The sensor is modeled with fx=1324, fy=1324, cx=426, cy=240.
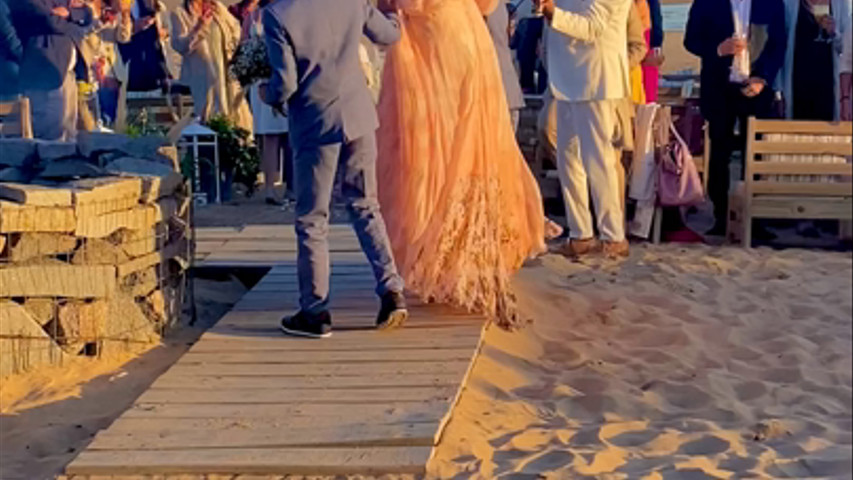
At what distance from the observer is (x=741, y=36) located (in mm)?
8688

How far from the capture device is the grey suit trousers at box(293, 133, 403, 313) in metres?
5.39

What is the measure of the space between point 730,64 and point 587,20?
6.31 ft

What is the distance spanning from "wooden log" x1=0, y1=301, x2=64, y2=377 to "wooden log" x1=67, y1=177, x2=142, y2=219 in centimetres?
46

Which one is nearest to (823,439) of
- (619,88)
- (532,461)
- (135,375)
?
(532,461)

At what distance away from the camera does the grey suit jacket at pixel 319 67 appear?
16.9ft

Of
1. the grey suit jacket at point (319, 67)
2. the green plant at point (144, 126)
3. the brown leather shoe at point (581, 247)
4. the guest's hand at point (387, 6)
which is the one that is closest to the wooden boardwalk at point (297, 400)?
the grey suit jacket at point (319, 67)

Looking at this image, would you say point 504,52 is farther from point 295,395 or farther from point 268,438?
point 268,438

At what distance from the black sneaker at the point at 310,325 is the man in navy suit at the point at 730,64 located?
4.21m

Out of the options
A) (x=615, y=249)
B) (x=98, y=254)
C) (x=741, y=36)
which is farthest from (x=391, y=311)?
(x=741, y=36)

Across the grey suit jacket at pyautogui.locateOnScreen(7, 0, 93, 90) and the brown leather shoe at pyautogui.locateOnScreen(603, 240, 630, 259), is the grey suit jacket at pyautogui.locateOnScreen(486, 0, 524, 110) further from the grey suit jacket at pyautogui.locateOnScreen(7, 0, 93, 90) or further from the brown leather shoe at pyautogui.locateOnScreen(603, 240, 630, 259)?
the grey suit jacket at pyautogui.locateOnScreen(7, 0, 93, 90)

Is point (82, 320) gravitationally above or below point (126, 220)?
below

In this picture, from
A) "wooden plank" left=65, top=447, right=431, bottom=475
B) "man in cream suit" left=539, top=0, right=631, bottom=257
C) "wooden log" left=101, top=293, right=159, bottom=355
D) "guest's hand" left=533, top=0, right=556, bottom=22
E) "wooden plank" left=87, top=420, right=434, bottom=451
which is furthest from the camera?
"man in cream suit" left=539, top=0, right=631, bottom=257

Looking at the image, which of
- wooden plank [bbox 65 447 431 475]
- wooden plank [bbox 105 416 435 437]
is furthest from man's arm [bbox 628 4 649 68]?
wooden plank [bbox 65 447 431 475]

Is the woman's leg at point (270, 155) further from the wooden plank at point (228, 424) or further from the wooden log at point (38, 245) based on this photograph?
the wooden plank at point (228, 424)
